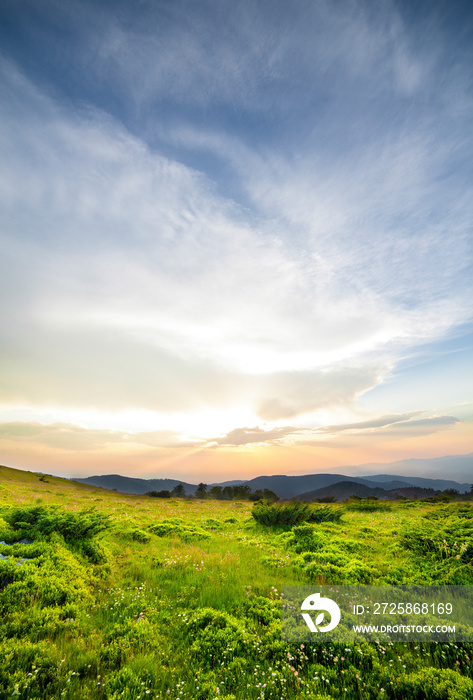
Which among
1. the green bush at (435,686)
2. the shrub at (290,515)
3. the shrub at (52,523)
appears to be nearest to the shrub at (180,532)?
the shrub at (290,515)

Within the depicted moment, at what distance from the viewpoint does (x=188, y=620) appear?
23.1ft

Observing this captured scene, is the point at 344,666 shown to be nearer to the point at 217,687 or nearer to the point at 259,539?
the point at 217,687

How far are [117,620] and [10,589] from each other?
2679mm

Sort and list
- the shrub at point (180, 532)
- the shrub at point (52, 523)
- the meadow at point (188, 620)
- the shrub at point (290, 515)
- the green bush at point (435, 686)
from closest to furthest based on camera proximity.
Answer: the green bush at point (435, 686) → the meadow at point (188, 620) → the shrub at point (52, 523) → the shrub at point (180, 532) → the shrub at point (290, 515)

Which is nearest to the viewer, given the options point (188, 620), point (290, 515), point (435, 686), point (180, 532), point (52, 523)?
point (435, 686)

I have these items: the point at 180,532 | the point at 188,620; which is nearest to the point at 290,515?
the point at 180,532

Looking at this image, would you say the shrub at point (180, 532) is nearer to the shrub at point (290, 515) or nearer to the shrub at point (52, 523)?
the shrub at point (290, 515)

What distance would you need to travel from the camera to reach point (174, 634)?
6.64 meters

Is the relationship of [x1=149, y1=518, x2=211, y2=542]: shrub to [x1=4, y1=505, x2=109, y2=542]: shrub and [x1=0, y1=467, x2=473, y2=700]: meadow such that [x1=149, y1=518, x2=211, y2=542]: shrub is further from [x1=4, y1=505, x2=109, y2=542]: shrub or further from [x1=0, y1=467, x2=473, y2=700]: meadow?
[x1=4, y1=505, x2=109, y2=542]: shrub

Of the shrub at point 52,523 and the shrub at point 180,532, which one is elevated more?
the shrub at point 52,523

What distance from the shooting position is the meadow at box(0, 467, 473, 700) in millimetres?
5070

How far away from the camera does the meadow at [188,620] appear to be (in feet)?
16.6

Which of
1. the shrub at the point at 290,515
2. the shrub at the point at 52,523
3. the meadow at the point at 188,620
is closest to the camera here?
the meadow at the point at 188,620

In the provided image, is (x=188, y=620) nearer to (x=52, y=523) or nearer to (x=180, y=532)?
(x=52, y=523)
